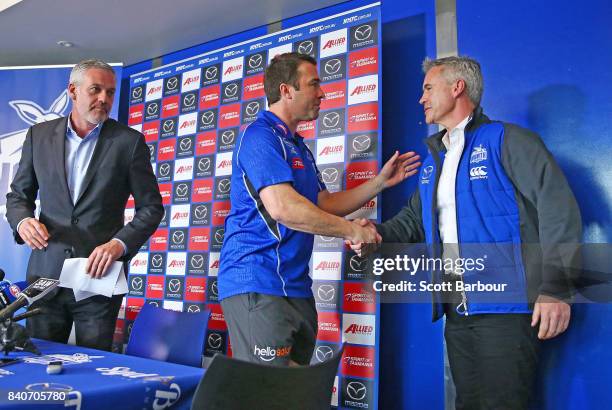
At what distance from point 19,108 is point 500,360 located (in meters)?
4.49

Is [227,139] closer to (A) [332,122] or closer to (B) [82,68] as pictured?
(A) [332,122]

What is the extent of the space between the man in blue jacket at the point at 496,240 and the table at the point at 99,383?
123cm

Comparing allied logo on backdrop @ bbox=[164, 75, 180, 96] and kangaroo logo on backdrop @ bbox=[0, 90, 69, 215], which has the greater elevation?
allied logo on backdrop @ bbox=[164, 75, 180, 96]

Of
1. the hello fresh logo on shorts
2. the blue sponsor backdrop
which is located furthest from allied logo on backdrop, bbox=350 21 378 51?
the blue sponsor backdrop

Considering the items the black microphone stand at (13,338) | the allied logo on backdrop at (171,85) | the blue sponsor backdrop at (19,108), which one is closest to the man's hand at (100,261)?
the black microphone stand at (13,338)

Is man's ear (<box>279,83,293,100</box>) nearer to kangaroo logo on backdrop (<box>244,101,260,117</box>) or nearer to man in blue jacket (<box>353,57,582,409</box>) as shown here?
man in blue jacket (<box>353,57,582,409</box>)

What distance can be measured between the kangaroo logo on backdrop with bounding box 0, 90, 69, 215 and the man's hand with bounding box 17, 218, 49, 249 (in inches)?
111

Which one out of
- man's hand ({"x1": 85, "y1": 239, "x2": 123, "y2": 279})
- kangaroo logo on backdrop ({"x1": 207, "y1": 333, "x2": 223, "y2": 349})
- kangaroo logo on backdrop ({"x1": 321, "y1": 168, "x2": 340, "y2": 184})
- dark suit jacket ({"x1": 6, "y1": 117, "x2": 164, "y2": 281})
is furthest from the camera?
kangaroo logo on backdrop ({"x1": 207, "y1": 333, "x2": 223, "y2": 349})

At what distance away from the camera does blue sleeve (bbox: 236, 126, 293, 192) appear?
1939mm

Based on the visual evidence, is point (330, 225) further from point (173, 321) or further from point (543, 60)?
point (543, 60)

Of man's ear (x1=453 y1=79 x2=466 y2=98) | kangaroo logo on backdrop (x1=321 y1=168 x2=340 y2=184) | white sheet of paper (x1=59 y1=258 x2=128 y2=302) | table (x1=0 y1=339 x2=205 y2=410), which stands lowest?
table (x1=0 y1=339 x2=205 y2=410)

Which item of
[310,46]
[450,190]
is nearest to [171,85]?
[310,46]

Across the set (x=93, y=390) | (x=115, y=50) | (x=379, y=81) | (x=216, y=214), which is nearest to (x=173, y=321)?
(x=93, y=390)

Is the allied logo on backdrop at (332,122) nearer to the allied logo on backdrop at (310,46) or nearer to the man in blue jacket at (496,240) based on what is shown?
the allied logo on backdrop at (310,46)
